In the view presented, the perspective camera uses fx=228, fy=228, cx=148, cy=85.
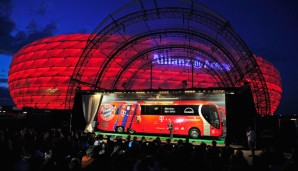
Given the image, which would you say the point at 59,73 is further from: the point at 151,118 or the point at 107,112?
the point at 151,118

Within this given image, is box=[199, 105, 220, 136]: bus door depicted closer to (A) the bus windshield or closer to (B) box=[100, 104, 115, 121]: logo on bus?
(A) the bus windshield

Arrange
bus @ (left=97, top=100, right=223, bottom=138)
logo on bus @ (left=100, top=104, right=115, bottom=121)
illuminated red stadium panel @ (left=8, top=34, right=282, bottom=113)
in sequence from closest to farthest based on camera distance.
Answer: bus @ (left=97, top=100, right=223, bottom=138) < logo on bus @ (left=100, top=104, right=115, bottom=121) < illuminated red stadium panel @ (left=8, top=34, right=282, bottom=113)

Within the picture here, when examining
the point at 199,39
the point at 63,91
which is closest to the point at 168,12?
the point at 199,39

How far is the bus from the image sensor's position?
1644cm

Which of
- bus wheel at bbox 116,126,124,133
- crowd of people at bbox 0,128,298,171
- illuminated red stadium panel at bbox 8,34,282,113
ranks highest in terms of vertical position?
illuminated red stadium panel at bbox 8,34,282,113

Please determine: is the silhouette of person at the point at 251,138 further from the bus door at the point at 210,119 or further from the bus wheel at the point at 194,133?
the bus wheel at the point at 194,133

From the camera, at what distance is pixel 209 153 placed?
7.23 metres

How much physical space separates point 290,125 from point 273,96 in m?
40.6

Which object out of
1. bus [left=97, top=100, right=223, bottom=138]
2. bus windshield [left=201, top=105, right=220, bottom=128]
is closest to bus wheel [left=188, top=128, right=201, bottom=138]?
bus [left=97, top=100, right=223, bottom=138]

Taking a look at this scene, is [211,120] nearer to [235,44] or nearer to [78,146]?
[235,44]

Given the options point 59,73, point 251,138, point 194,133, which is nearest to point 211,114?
point 194,133

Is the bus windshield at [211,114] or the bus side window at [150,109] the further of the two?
the bus side window at [150,109]

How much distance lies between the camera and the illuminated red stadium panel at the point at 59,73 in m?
39.0

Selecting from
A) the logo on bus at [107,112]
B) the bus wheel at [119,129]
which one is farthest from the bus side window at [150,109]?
the logo on bus at [107,112]
